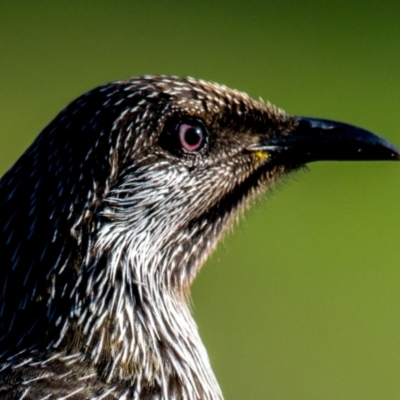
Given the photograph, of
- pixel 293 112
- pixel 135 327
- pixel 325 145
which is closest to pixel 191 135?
pixel 325 145

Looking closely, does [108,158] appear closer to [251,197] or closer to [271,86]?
[251,197]

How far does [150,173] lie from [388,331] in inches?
300

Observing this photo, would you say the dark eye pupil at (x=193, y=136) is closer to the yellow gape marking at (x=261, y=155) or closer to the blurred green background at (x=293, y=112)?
the yellow gape marking at (x=261, y=155)

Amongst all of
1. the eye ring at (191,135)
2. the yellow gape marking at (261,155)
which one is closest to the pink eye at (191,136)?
the eye ring at (191,135)

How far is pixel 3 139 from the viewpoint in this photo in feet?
49.9

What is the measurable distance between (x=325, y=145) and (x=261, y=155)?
307mm

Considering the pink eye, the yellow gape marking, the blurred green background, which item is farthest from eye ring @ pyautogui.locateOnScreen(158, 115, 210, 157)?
the blurred green background

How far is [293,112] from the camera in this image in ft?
52.0

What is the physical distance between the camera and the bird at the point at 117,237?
7.20m

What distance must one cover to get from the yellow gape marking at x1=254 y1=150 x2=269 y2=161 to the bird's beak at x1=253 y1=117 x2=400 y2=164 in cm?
1

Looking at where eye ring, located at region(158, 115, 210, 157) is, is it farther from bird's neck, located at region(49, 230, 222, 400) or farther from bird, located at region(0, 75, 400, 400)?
bird's neck, located at region(49, 230, 222, 400)

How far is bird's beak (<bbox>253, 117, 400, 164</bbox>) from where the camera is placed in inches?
312

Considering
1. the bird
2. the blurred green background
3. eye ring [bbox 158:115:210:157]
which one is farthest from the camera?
the blurred green background

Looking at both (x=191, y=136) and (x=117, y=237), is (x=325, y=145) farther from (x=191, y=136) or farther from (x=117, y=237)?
Result: (x=117, y=237)
